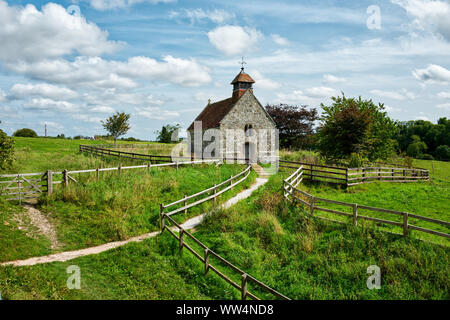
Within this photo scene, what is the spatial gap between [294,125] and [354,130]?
20.3 metres

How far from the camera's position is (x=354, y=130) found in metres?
22.6

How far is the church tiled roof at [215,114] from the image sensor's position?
1088 inches

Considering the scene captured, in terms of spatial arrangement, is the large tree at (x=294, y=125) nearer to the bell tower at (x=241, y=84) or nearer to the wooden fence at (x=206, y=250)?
the bell tower at (x=241, y=84)

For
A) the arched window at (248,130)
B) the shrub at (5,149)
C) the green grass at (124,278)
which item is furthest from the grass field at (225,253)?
the arched window at (248,130)

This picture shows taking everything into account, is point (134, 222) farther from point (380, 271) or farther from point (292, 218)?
point (380, 271)

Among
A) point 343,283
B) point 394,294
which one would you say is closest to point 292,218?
point 343,283

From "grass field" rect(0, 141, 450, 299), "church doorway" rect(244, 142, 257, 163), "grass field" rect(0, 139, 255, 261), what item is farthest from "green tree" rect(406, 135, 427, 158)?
"grass field" rect(0, 139, 255, 261)

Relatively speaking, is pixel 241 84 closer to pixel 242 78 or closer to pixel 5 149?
pixel 242 78

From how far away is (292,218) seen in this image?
11.6 m

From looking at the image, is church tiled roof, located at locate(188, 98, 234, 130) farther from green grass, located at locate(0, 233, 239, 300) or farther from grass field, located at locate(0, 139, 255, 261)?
green grass, located at locate(0, 233, 239, 300)

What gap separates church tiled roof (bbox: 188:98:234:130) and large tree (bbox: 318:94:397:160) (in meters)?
9.04

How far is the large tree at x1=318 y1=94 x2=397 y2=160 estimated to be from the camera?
22.4 metres

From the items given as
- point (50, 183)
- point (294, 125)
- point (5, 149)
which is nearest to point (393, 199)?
point (50, 183)
